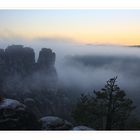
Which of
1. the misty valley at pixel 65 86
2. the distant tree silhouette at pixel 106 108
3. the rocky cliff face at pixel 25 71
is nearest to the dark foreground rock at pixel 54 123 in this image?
the misty valley at pixel 65 86

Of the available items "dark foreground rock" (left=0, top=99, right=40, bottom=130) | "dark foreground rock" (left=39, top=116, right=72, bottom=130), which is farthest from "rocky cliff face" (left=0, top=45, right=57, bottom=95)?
"dark foreground rock" (left=39, top=116, right=72, bottom=130)

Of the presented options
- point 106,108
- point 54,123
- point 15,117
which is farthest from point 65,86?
point 15,117

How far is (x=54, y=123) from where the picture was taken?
838cm

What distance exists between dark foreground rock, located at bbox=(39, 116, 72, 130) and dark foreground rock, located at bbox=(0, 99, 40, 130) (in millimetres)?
99

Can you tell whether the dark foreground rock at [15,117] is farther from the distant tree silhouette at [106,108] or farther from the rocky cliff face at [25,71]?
the distant tree silhouette at [106,108]

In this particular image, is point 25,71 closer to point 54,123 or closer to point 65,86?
point 65,86

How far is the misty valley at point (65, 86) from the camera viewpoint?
8344 mm

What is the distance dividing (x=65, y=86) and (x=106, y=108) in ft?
2.27

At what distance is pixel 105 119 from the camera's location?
8.45m

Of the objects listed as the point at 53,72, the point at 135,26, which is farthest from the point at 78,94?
the point at 135,26

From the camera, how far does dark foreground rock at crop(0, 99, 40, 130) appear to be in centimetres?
830

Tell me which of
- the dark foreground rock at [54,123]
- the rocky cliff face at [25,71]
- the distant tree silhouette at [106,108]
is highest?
the rocky cliff face at [25,71]

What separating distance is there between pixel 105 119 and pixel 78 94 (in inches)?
21.1
